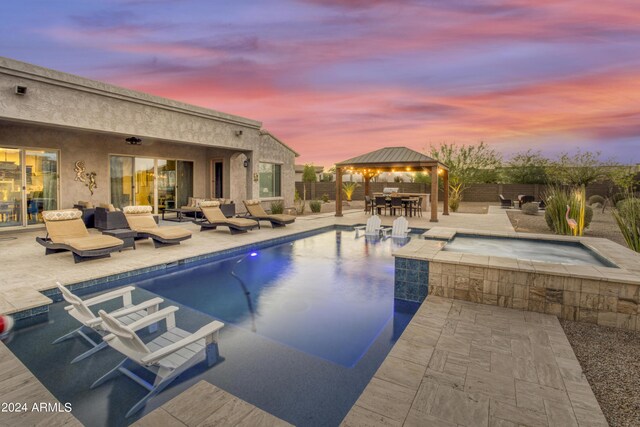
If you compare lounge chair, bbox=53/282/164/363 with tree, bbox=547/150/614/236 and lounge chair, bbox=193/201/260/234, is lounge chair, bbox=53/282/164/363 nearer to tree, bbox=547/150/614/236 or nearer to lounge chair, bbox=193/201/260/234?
lounge chair, bbox=193/201/260/234

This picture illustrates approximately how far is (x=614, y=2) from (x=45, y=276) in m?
13.4

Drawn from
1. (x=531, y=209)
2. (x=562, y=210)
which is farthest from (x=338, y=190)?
(x=531, y=209)

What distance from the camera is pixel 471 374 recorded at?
2.71 m

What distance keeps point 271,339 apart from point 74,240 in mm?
5141

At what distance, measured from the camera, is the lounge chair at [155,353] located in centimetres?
270

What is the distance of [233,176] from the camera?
48.3 feet

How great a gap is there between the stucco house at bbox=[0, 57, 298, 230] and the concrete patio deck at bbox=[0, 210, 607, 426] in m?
5.22

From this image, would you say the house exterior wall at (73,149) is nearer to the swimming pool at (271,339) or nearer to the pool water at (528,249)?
the swimming pool at (271,339)

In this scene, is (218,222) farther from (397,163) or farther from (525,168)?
(525,168)

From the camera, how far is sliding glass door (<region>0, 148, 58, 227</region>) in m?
9.76

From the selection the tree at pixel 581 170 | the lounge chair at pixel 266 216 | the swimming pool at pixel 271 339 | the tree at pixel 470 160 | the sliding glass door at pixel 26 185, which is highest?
the tree at pixel 470 160

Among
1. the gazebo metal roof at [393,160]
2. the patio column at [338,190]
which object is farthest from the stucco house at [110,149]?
the gazebo metal roof at [393,160]

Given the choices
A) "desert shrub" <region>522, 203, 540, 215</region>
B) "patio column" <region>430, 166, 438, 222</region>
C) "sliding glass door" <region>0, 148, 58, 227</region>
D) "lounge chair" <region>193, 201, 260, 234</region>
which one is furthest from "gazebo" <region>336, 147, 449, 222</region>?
"sliding glass door" <region>0, 148, 58, 227</region>

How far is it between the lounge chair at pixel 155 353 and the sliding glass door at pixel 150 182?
1100cm
